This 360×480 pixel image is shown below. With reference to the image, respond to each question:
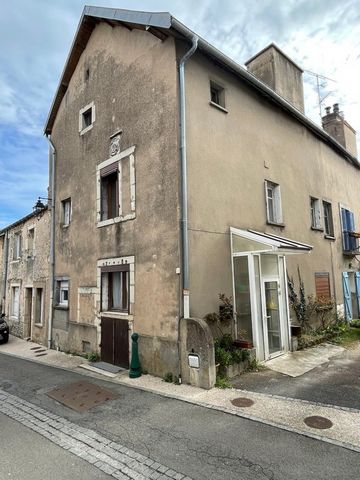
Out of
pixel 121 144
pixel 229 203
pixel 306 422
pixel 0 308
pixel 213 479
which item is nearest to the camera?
pixel 213 479

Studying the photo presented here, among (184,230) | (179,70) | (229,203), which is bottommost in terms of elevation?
(184,230)

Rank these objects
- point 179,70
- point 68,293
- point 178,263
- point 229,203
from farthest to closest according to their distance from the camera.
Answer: point 68,293 → point 229,203 → point 179,70 → point 178,263

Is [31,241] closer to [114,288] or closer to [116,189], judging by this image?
[116,189]

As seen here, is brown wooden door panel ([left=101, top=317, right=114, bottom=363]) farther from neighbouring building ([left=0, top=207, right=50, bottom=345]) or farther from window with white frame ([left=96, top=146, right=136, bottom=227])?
neighbouring building ([left=0, top=207, right=50, bottom=345])

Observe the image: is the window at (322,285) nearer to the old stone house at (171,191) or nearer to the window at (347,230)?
the old stone house at (171,191)

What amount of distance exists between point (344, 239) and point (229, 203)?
8074 millimetres

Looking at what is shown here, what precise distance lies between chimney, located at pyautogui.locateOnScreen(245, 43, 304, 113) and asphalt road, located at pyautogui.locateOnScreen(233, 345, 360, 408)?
373 inches

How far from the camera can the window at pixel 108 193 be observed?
9.84 meters

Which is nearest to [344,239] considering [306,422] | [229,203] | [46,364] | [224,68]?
[229,203]

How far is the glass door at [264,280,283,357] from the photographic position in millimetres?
8508

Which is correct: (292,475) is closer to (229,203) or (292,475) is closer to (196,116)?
(229,203)

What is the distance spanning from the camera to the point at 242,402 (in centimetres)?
562

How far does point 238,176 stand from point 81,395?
6.40 metres

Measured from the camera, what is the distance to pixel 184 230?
23.6 ft
